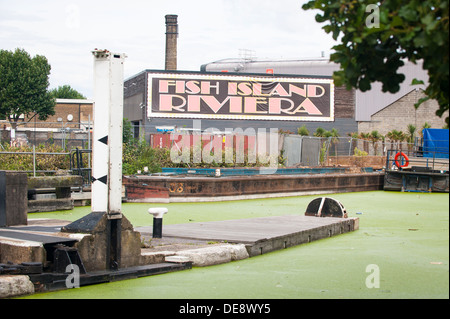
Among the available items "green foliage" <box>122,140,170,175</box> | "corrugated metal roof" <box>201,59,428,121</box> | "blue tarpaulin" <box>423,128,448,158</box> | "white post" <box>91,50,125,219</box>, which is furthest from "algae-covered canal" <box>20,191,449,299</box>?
"corrugated metal roof" <box>201,59,428,121</box>

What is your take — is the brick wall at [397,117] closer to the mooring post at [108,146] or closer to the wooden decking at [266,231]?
the wooden decking at [266,231]

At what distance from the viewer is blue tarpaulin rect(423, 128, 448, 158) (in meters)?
32.8

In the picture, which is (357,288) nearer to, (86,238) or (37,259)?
(86,238)

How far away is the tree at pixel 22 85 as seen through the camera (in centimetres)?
6072

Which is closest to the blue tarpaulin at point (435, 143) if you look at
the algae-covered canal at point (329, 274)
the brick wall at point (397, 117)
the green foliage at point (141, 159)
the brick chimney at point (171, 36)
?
the green foliage at point (141, 159)

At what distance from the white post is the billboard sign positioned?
1527 inches

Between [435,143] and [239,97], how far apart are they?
59.0 ft

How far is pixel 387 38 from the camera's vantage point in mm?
4438

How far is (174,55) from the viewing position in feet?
179

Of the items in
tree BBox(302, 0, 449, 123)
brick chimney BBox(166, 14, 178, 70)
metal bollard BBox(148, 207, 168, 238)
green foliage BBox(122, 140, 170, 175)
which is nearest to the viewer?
tree BBox(302, 0, 449, 123)

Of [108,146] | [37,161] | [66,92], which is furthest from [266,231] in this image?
[66,92]

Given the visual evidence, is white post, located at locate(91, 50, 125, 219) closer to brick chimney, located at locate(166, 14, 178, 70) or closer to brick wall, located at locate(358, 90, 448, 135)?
brick wall, located at locate(358, 90, 448, 135)

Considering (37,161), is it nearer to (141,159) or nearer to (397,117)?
(141,159)
